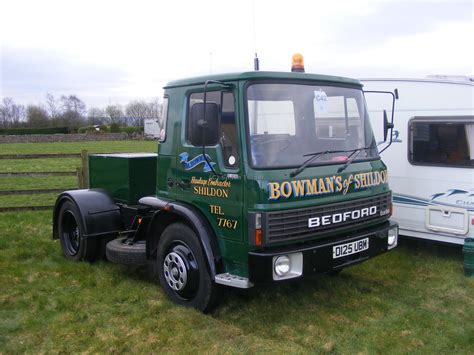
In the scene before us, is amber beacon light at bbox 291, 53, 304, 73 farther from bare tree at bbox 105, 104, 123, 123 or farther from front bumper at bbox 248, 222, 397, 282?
bare tree at bbox 105, 104, 123, 123

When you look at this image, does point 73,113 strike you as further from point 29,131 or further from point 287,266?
point 287,266

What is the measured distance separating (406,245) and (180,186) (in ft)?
13.6

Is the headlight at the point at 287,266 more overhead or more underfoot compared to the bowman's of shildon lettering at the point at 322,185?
more underfoot

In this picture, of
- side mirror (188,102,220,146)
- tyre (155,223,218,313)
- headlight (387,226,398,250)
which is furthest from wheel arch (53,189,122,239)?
headlight (387,226,398,250)

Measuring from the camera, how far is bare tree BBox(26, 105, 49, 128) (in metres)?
57.1

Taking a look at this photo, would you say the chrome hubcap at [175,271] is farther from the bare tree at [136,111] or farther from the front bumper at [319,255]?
the bare tree at [136,111]

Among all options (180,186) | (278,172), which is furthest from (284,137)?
(180,186)

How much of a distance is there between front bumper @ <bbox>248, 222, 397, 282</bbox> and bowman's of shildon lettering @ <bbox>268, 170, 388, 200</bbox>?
0.46 metres

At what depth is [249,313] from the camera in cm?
503

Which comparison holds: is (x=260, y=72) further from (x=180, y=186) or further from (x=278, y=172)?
(x=180, y=186)

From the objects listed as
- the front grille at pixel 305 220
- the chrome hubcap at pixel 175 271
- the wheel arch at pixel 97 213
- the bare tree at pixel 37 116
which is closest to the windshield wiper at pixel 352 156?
the front grille at pixel 305 220

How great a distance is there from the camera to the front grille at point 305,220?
4344mm

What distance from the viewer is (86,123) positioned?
59.9 metres

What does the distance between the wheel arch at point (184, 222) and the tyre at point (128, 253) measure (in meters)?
0.12
